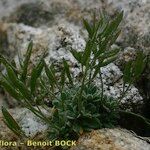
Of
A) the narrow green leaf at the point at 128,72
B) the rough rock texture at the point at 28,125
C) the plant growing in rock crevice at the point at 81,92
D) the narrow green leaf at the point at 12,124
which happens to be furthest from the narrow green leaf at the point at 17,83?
the narrow green leaf at the point at 128,72

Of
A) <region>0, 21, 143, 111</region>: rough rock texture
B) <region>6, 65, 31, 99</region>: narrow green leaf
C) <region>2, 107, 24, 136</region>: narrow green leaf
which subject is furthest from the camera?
<region>0, 21, 143, 111</region>: rough rock texture

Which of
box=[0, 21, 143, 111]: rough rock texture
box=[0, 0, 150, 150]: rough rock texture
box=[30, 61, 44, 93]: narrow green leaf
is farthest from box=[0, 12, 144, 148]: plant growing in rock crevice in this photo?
box=[0, 21, 143, 111]: rough rock texture

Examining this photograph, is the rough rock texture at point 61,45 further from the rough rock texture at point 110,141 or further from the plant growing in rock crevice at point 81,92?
the rough rock texture at point 110,141

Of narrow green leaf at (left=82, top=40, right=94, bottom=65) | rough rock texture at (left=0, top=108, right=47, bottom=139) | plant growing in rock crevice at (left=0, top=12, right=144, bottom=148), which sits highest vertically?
narrow green leaf at (left=82, top=40, right=94, bottom=65)

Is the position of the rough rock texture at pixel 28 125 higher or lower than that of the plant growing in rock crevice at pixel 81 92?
lower

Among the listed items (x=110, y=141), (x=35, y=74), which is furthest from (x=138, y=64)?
(x=35, y=74)

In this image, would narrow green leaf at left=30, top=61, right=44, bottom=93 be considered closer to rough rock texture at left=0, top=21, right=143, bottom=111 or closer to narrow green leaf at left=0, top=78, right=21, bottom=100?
narrow green leaf at left=0, top=78, right=21, bottom=100

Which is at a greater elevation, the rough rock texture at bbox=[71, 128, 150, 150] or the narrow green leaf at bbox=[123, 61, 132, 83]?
the narrow green leaf at bbox=[123, 61, 132, 83]

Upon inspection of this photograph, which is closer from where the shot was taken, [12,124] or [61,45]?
[12,124]

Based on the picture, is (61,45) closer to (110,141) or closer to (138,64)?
(138,64)
